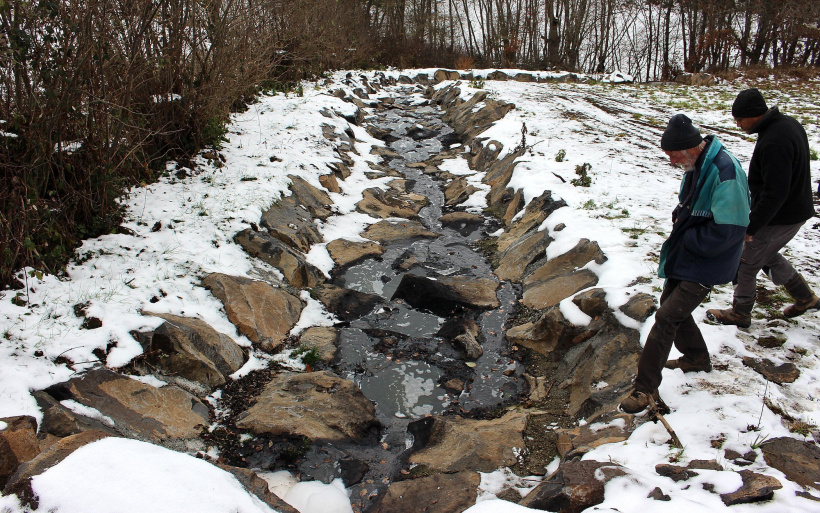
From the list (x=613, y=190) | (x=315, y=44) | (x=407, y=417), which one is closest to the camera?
(x=407, y=417)

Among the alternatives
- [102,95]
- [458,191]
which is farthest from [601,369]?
[458,191]

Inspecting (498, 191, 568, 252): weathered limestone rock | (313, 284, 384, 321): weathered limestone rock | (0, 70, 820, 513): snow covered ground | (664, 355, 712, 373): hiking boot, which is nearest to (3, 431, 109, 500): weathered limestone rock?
(0, 70, 820, 513): snow covered ground

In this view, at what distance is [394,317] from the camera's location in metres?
5.68

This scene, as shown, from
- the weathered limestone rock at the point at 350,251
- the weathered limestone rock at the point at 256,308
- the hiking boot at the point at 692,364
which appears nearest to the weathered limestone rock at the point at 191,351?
the weathered limestone rock at the point at 256,308

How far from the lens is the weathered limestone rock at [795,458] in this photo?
8.28 feet

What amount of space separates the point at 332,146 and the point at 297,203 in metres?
3.00

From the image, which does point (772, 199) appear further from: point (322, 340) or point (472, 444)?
point (322, 340)

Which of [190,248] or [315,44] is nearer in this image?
[190,248]

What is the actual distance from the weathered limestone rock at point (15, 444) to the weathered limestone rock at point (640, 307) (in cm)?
421

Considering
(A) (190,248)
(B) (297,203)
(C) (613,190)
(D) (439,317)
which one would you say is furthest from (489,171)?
(A) (190,248)

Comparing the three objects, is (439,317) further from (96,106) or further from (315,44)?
(315,44)

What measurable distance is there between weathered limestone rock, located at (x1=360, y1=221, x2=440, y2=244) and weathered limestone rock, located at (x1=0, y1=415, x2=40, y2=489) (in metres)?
5.13

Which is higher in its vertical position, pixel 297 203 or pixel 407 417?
pixel 297 203

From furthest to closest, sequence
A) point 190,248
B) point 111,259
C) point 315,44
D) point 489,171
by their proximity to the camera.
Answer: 1. point 315,44
2. point 489,171
3. point 190,248
4. point 111,259
